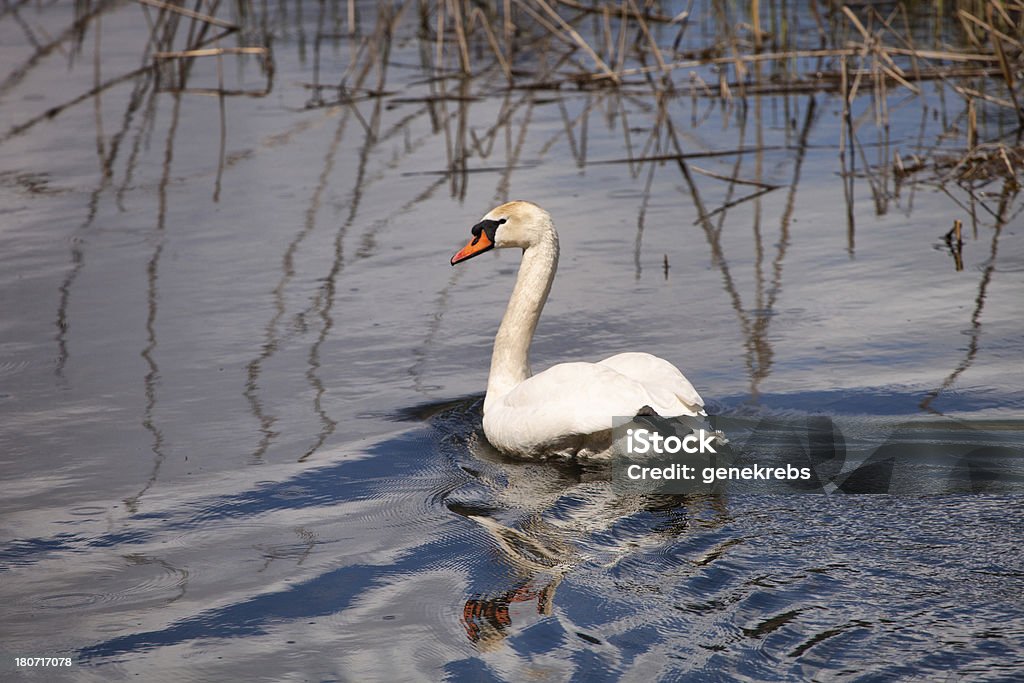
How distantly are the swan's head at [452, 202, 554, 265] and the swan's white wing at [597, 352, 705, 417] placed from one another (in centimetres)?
99

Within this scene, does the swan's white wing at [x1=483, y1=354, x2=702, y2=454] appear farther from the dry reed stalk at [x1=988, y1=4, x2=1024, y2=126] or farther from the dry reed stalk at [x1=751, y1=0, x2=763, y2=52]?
the dry reed stalk at [x1=751, y1=0, x2=763, y2=52]

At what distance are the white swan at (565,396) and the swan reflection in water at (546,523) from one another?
0.12 metres

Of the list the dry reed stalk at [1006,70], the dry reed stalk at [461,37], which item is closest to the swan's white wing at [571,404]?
the dry reed stalk at [1006,70]

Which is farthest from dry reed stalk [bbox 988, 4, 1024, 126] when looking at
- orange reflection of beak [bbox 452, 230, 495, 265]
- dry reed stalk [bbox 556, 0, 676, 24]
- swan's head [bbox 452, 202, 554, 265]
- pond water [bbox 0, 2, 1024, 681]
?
orange reflection of beak [bbox 452, 230, 495, 265]

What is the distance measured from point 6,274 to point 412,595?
5130 millimetres

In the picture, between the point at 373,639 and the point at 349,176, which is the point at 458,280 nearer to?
the point at 349,176

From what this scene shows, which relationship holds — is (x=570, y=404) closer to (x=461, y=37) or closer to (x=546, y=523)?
(x=546, y=523)

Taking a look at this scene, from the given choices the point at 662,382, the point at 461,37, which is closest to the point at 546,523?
the point at 662,382

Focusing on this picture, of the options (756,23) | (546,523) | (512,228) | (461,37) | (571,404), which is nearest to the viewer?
(546,523)

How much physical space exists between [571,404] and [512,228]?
1321mm

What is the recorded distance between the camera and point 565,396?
5402mm

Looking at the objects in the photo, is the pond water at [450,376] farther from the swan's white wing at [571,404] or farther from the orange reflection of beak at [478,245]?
the orange reflection of beak at [478,245]

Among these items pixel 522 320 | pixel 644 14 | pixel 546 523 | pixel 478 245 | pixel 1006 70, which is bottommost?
pixel 546 523

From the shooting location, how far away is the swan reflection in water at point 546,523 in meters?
4.15
